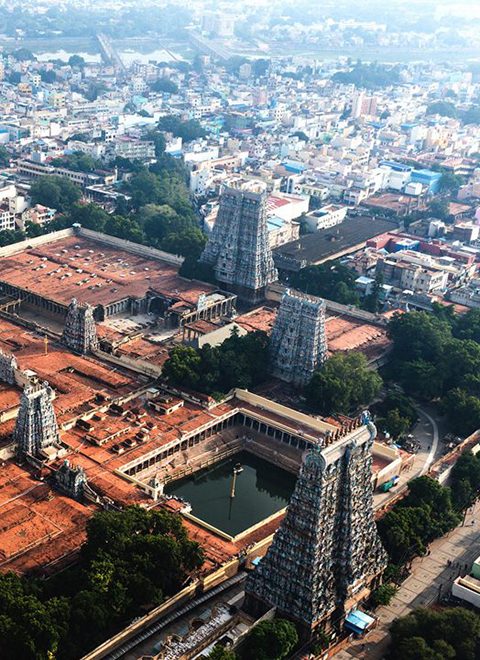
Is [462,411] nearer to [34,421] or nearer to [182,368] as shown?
[182,368]

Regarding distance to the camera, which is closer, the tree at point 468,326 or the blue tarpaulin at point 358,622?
the blue tarpaulin at point 358,622

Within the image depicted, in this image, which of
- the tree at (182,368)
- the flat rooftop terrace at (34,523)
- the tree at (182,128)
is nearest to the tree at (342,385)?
the tree at (182,368)

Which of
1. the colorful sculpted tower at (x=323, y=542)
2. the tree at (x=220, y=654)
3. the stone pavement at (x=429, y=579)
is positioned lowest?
the stone pavement at (x=429, y=579)

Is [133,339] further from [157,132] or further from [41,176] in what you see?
[157,132]

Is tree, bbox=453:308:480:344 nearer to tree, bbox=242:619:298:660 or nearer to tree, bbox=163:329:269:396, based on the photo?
tree, bbox=163:329:269:396

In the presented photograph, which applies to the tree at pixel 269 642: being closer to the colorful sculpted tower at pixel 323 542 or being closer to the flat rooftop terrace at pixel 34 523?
the colorful sculpted tower at pixel 323 542

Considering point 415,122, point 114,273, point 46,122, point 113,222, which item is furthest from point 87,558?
point 415,122

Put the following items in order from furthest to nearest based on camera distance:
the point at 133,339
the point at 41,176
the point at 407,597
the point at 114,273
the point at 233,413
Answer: the point at 41,176
the point at 114,273
the point at 133,339
the point at 233,413
the point at 407,597
